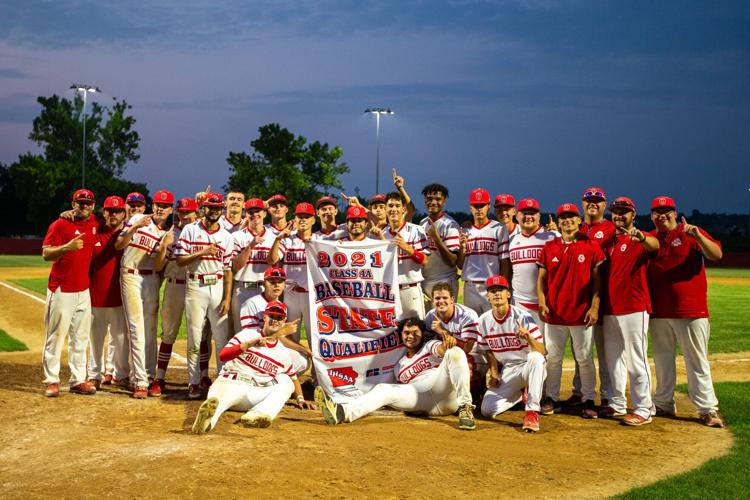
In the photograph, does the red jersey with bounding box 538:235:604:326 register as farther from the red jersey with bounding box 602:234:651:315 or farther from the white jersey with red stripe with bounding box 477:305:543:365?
the white jersey with red stripe with bounding box 477:305:543:365

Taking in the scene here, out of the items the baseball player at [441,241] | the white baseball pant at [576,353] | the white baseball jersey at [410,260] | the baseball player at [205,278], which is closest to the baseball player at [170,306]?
the baseball player at [205,278]

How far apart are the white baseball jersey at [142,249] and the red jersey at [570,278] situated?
4.77m

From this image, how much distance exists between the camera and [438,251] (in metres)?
9.15

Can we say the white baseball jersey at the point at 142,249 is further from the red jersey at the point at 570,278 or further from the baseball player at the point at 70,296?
the red jersey at the point at 570,278

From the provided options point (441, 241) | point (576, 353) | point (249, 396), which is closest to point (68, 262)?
point (249, 396)

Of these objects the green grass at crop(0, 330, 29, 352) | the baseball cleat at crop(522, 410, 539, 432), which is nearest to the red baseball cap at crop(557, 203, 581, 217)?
the baseball cleat at crop(522, 410, 539, 432)

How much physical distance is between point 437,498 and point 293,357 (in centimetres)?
332

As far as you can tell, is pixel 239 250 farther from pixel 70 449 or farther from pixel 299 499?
pixel 299 499

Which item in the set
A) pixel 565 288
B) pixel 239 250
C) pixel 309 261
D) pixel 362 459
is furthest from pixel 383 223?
pixel 362 459

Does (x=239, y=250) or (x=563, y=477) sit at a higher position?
(x=239, y=250)

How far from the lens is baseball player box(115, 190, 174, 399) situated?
29.0 feet

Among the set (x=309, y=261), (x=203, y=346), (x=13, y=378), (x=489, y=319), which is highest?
(x=309, y=261)

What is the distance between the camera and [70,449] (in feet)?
21.3

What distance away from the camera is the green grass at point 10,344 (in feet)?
41.9
